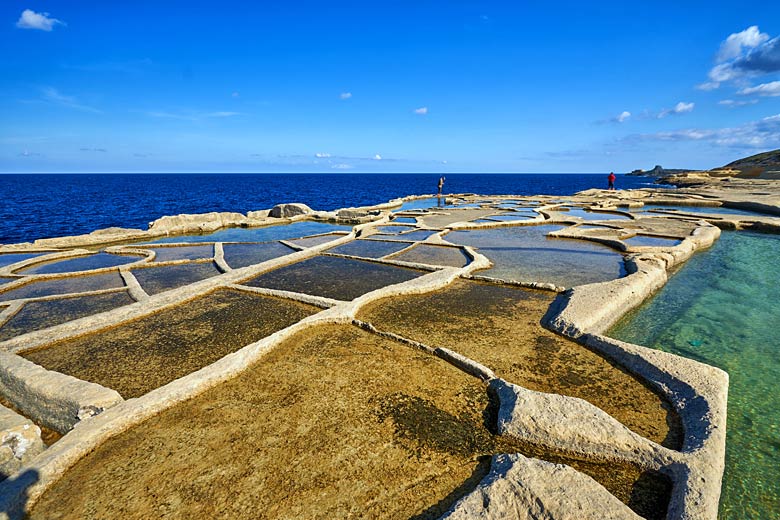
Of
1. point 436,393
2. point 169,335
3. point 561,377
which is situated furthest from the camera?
point 169,335

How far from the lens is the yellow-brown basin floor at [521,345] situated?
4785mm

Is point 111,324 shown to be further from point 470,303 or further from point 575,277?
point 575,277

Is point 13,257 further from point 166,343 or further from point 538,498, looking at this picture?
point 538,498

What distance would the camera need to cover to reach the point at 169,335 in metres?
6.86

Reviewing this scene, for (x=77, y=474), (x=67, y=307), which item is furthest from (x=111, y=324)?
(x=77, y=474)

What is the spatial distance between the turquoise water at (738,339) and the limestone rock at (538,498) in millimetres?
1487

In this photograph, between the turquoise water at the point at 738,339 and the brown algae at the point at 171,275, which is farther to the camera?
the brown algae at the point at 171,275

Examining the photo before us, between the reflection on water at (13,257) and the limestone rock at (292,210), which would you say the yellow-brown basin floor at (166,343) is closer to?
the reflection on water at (13,257)

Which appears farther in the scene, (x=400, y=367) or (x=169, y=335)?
(x=169, y=335)

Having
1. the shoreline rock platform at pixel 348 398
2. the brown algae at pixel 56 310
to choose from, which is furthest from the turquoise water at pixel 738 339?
the brown algae at pixel 56 310

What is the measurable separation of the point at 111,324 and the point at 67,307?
2.16m

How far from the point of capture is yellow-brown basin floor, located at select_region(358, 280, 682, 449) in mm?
4785

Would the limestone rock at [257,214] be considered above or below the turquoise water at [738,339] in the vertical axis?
above

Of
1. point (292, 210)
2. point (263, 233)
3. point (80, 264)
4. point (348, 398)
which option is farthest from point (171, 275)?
point (292, 210)
